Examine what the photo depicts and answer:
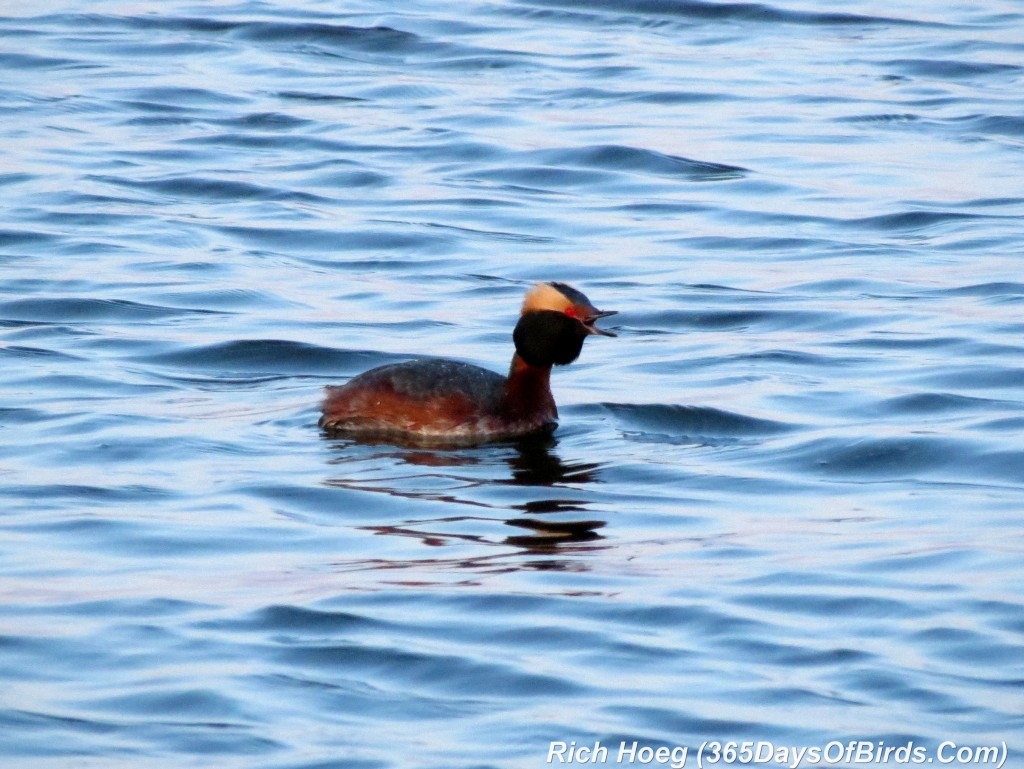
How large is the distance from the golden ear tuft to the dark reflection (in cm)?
72

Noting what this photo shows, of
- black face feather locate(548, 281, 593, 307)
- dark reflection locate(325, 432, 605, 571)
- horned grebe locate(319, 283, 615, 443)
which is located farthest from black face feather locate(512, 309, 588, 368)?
dark reflection locate(325, 432, 605, 571)

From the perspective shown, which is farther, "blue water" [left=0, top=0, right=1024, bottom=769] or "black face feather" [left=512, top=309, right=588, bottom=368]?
"black face feather" [left=512, top=309, right=588, bottom=368]

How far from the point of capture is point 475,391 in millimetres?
11273

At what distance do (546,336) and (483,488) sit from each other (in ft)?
4.54

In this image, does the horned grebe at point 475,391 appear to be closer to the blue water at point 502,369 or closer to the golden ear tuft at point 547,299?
the golden ear tuft at point 547,299

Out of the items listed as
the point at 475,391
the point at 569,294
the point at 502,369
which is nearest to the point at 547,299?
the point at 569,294

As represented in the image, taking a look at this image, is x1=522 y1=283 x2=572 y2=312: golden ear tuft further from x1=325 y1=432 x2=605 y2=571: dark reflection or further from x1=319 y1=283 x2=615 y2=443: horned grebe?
x1=325 y1=432 x2=605 y2=571: dark reflection

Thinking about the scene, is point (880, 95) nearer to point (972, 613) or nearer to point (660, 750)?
point (972, 613)

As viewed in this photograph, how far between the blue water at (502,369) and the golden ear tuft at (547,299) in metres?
0.71

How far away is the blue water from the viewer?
7.47m

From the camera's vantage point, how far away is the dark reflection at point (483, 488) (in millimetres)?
9305

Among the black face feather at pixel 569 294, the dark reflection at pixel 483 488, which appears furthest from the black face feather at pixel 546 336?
the dark reflection at pixel 483 488

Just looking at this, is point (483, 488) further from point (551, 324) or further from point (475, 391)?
point (551, 324)

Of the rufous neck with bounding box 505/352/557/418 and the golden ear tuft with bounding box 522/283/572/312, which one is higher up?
the golden ear tuft with bounding box 522/283/572/312
